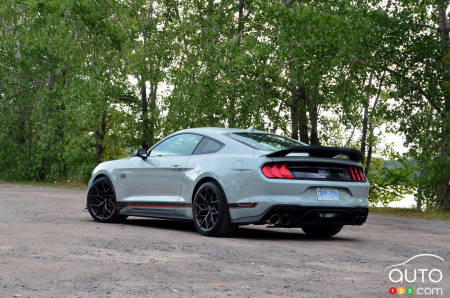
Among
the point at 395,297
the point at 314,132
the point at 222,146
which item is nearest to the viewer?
the point at 395,297

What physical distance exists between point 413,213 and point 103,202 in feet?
29.4

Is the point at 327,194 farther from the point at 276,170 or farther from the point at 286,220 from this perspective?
the point at 276,170

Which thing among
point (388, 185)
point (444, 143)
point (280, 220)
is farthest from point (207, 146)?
point (388, 185)

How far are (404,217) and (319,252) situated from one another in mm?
A: 8735

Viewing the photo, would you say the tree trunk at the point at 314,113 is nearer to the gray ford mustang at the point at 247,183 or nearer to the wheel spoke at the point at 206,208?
the gray ford mustang at the point at 247,183

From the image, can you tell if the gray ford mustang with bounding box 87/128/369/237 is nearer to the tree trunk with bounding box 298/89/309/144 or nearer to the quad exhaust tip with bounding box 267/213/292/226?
the quad exhaust tip with bounding box 267/213/292/226

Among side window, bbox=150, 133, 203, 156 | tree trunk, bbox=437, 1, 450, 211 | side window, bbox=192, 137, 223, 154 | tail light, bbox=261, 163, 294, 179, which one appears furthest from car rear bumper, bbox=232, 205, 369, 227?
tree trunk, bbox=437, 1, 450, 211

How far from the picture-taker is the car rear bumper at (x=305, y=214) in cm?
930

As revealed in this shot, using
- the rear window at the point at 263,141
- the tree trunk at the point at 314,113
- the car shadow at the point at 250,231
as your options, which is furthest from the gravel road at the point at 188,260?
the tree trunk at the point at 314,113

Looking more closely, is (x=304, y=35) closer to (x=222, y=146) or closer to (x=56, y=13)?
(x=222, y=146)

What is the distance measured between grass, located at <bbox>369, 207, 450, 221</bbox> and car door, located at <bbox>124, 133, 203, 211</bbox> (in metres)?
7.98

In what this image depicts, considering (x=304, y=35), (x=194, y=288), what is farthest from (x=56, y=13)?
(x=194, y=288)

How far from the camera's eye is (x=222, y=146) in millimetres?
10148

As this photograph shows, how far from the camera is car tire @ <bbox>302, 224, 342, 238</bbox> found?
10711 mm
